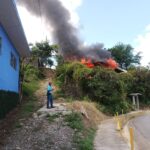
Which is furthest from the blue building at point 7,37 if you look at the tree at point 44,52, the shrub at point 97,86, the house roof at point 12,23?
the tree at point 44,52

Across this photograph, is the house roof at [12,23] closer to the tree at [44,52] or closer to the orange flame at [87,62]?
the orange flame at [87,62]

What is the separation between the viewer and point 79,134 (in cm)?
1510

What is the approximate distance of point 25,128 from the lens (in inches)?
598

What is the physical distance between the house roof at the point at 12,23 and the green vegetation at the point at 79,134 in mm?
5208

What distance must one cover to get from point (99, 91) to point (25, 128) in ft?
55.9

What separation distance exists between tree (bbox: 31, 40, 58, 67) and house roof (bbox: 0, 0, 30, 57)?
19.3m

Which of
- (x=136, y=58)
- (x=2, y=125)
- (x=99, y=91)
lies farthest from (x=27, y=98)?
(x=136, y=58)

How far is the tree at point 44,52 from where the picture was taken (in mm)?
43322

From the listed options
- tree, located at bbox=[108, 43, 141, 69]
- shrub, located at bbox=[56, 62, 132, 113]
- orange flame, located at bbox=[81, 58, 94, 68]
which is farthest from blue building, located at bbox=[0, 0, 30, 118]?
tree, located at bbox=[108, 43, 141, 69]

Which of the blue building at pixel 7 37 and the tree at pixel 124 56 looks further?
the tree at pixel 124 56

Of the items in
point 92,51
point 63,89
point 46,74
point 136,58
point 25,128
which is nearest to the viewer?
point 25,128

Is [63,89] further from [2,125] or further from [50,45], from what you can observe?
[2,125]

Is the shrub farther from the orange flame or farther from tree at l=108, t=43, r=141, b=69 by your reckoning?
tree at l=108, t=43, r=141, b=69

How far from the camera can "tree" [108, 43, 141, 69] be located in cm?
6838
